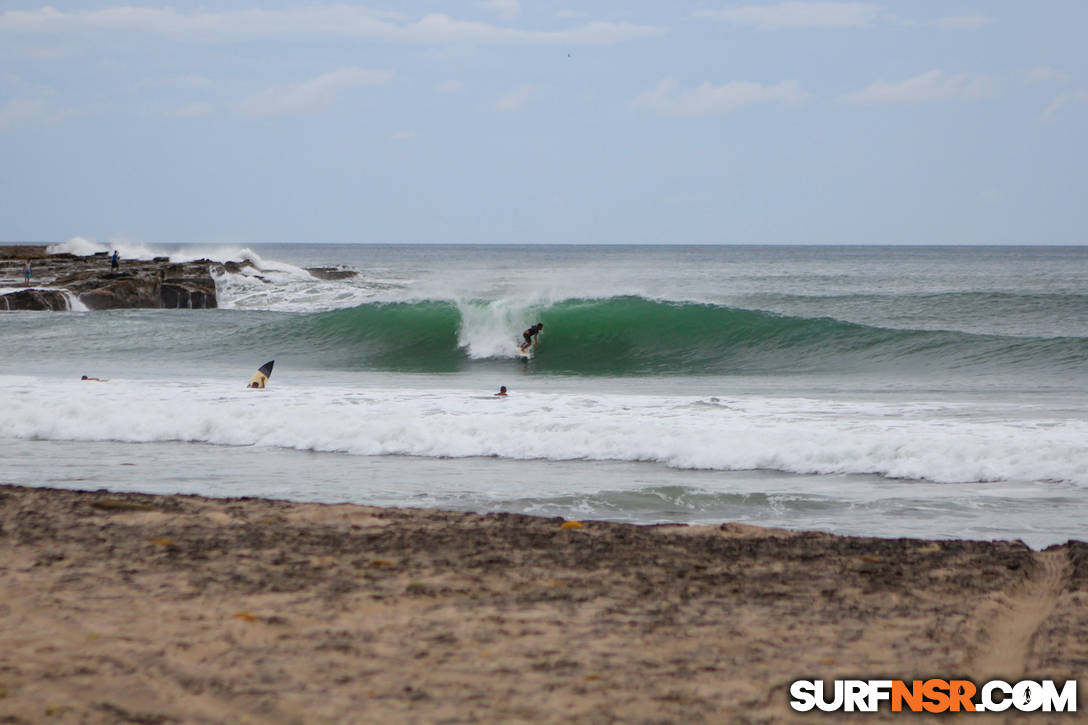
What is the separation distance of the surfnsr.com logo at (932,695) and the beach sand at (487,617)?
0.21 feet

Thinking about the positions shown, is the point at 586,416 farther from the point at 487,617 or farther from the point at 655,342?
the point at 655,342

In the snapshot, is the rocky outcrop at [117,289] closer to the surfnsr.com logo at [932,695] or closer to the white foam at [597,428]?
the white foam at [597,428]

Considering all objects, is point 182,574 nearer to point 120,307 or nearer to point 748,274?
point 120,307

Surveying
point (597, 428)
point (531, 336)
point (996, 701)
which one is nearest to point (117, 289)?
point (531, 336)

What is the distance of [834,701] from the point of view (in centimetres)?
296

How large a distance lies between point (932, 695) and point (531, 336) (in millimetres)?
15451

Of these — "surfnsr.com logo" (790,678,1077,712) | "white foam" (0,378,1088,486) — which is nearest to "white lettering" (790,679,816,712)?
"surfnsr.com logo" (790,678,1077,712)

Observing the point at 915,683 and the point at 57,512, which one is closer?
the point at 915,683

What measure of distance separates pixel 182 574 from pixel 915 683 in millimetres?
2952

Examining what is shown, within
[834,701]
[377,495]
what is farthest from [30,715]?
[377,495]

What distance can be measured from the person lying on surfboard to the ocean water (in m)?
0.33

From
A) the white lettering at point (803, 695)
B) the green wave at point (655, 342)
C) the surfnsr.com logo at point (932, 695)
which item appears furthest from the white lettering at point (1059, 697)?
the green wave at point (655, 342)

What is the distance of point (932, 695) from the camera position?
303cm

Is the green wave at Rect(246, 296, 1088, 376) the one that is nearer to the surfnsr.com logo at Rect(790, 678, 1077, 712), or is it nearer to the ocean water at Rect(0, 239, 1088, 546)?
the ocean water at Rect(0, 239, 1088, 546)
